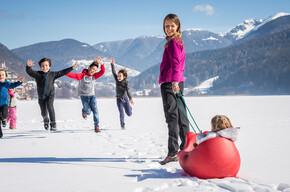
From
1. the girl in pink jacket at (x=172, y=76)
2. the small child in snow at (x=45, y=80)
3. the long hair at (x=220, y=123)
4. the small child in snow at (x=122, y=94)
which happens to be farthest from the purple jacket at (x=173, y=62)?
the small child in snow at (x=122, y=94)

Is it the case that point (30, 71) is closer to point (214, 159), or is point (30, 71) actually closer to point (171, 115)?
point (171, 115)

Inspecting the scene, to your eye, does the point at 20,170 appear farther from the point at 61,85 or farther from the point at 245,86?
the point at 61,85

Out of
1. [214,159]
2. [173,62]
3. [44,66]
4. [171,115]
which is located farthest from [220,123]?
[44,66]

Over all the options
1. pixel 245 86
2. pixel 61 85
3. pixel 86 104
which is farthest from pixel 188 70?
pixel 86 104

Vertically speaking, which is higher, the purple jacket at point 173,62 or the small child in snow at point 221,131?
the purple jacket at point 173,62

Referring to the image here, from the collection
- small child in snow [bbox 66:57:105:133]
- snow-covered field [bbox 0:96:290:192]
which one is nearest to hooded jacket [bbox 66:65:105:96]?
small child in snow [bbox 66:57:105:133]

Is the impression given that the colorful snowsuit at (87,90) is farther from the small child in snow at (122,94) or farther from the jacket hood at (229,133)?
the jacket hood at (229,133)

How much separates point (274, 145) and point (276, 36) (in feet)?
635

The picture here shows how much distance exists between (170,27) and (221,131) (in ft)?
5.73

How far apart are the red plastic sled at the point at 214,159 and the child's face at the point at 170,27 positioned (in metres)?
1.76

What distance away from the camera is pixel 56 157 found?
158 inches

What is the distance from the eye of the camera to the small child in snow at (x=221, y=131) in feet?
8.87

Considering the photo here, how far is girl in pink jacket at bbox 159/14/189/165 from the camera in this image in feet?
11.6

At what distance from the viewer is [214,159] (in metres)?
2.64
